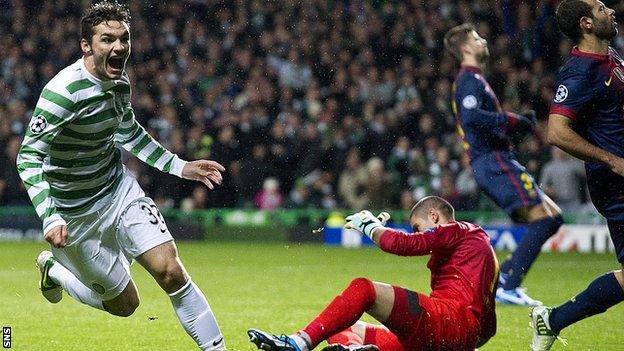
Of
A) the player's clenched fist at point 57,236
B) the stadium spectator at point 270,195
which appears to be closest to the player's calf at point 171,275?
the player's clenched fist at point 57,236

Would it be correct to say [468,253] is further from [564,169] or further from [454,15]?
[454,15]

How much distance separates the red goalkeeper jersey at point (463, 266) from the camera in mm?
5938

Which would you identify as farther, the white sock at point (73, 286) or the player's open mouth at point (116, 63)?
the white sock at point (73, 286)

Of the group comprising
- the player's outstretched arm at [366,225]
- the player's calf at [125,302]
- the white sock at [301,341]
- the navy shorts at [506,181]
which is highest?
the player's outstretched arm at [366,225]

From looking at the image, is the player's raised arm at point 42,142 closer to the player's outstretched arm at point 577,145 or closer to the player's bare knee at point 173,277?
the player's bare knee at point 173,277

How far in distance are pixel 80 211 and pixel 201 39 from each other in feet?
46.5

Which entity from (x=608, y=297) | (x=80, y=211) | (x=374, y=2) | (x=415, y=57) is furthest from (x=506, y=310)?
(x=374, y=2)

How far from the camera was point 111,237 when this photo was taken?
665cm

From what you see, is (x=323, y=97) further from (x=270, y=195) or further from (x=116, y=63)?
(x=116, y=63)

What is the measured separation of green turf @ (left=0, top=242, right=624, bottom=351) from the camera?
7.72 meters

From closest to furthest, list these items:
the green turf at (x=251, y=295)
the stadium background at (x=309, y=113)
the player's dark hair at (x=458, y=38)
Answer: the green turf at (x=251, y=295), the player's dark hair at (x=458, y=38), the stadium background at (x=309, y=113)

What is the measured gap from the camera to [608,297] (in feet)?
21.9

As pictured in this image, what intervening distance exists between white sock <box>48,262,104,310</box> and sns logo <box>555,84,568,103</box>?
3.06 meters

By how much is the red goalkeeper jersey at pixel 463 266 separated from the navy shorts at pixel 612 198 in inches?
29.9
